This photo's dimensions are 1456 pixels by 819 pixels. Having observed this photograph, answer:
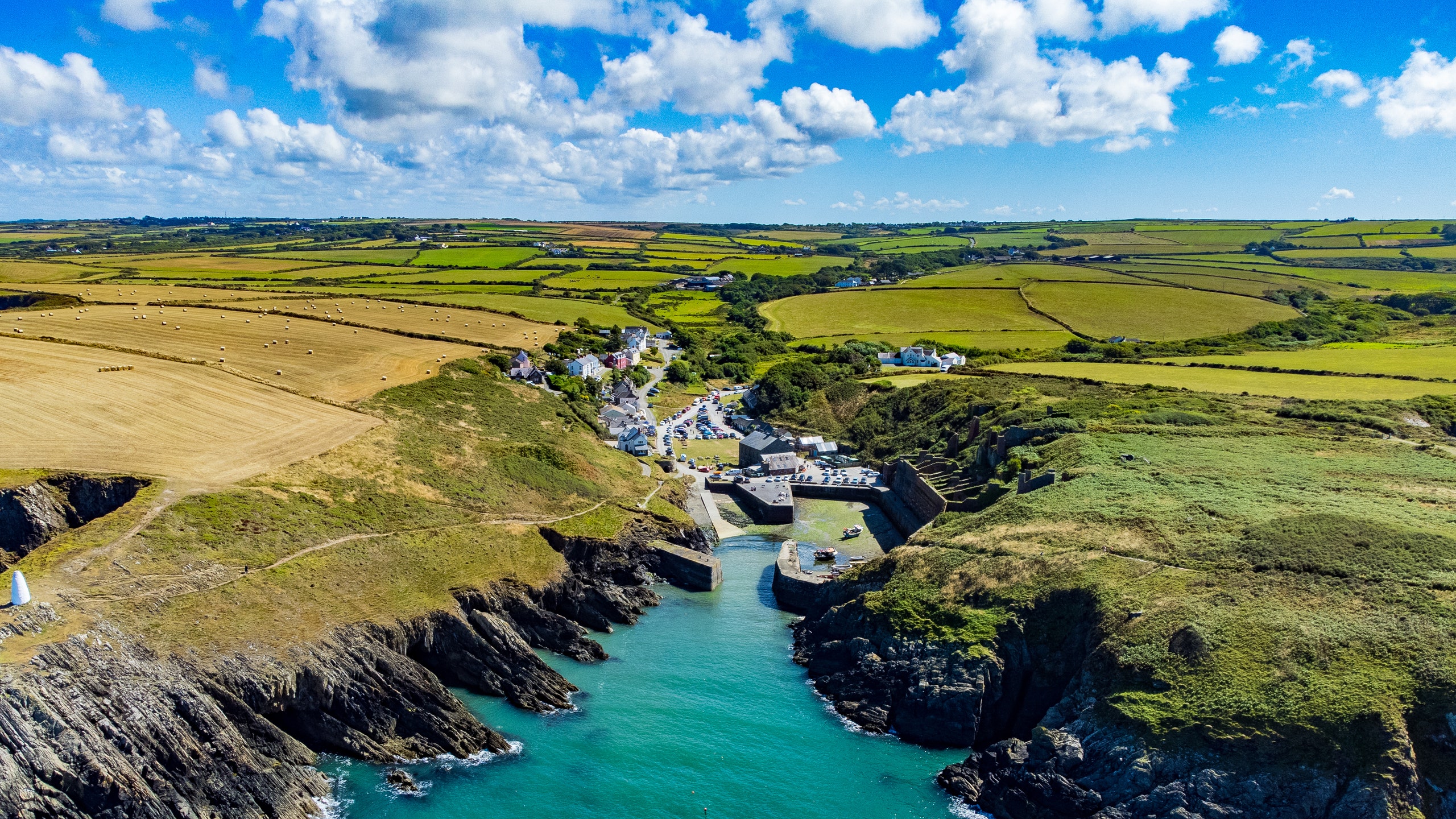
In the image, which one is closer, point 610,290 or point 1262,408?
point 1262,408

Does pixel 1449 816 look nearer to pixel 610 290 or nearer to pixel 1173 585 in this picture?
pixel 1173 585

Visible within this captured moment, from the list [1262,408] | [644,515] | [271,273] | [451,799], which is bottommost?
[451,799]

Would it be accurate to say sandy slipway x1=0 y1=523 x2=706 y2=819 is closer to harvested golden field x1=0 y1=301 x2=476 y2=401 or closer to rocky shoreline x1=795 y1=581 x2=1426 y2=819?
rocky shoreline x1=795 y1=581 x2=1426 y2=819

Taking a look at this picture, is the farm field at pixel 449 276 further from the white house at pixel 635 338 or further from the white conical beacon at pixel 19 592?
the white conical beacon at pixel 19 592

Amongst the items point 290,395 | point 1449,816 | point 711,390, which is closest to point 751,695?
point 1449,816

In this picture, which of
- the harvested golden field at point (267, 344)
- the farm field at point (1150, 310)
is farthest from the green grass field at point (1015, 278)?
the harvested golden field at point (267, 344)

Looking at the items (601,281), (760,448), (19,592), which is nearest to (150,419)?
(19,592)
